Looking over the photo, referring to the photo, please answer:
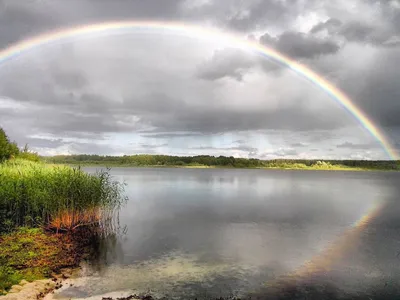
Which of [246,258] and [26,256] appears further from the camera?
[246,258]

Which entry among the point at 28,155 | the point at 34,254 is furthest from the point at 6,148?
the point at 34,254

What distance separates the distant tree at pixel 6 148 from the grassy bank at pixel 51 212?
1904cm

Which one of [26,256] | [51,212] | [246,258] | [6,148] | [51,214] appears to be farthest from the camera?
[6,148]

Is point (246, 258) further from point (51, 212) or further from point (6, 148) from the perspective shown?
point (6, 148)

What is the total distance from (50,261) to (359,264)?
→ 47.9 feet

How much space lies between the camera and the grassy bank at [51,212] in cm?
1653

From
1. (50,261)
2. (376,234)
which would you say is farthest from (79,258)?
(376,234)

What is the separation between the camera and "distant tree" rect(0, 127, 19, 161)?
39.0m

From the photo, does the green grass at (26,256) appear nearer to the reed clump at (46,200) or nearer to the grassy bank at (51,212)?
the grassy bank at (51,212)

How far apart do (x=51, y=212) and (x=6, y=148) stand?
24583mm

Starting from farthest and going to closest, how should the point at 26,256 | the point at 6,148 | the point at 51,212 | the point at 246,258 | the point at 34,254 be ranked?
the point at 6,148, the point at 51,212, the point at 246,258, the point at 34,254, the point at 26,256

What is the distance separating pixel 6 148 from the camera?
40.2 metres

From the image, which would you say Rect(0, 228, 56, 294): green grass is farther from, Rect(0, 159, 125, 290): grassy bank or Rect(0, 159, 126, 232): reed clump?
Rect(0, 159, 126, 232): reed clump

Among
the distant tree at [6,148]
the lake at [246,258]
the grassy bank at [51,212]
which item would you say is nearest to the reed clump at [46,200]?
the grassy bank at [51,212]
